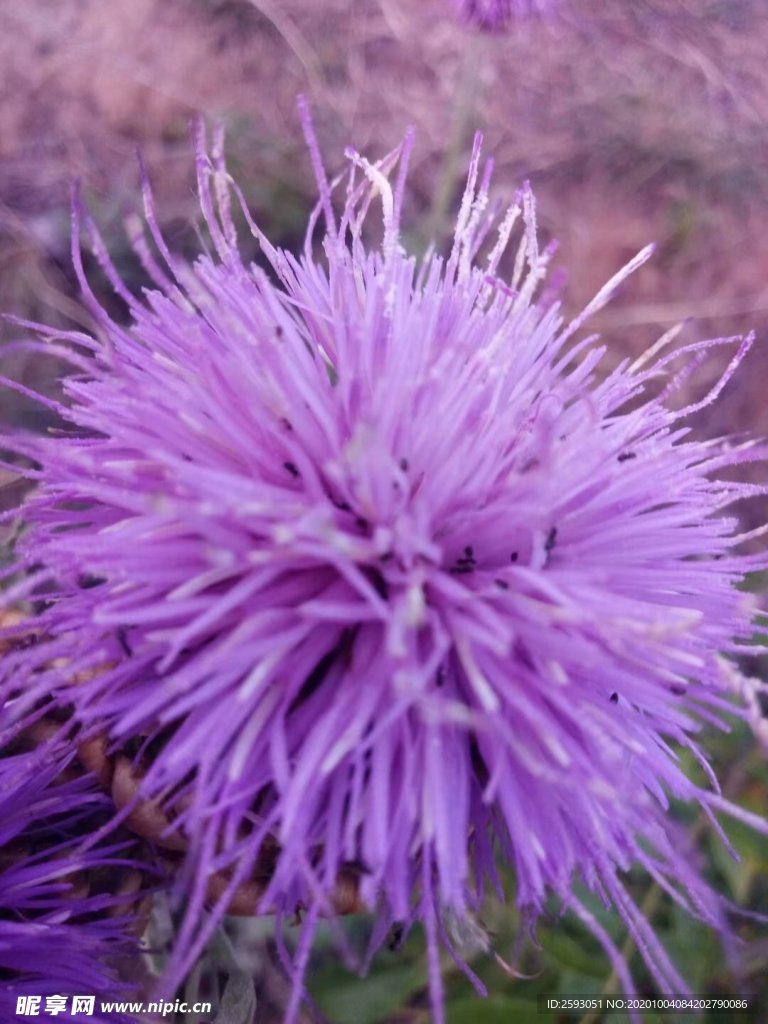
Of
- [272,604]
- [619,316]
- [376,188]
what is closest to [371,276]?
[376,188]

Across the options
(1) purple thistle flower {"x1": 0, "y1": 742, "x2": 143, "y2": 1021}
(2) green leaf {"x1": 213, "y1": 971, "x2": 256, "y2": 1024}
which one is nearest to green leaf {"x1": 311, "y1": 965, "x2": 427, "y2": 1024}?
(2) green leaf {"x1": 213, "y1": 971, "x2": 256, "y2": 1024}

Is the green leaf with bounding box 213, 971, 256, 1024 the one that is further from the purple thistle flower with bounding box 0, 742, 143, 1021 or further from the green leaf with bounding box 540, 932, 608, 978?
the green leaf with bounding box 540, 932, 608, 978

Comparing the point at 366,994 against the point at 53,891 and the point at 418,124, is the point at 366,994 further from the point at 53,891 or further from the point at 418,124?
the point at 418,124

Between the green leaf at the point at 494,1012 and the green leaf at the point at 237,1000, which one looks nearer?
the green leaf at the point at 237,1000

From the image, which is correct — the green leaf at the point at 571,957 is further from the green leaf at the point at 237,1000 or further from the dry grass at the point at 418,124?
the dry grass at the point at 418,124

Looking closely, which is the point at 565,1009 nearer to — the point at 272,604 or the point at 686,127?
the point at 272,604

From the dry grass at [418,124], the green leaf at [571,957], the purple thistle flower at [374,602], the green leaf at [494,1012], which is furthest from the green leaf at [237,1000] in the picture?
the dry grass at [418,124]
